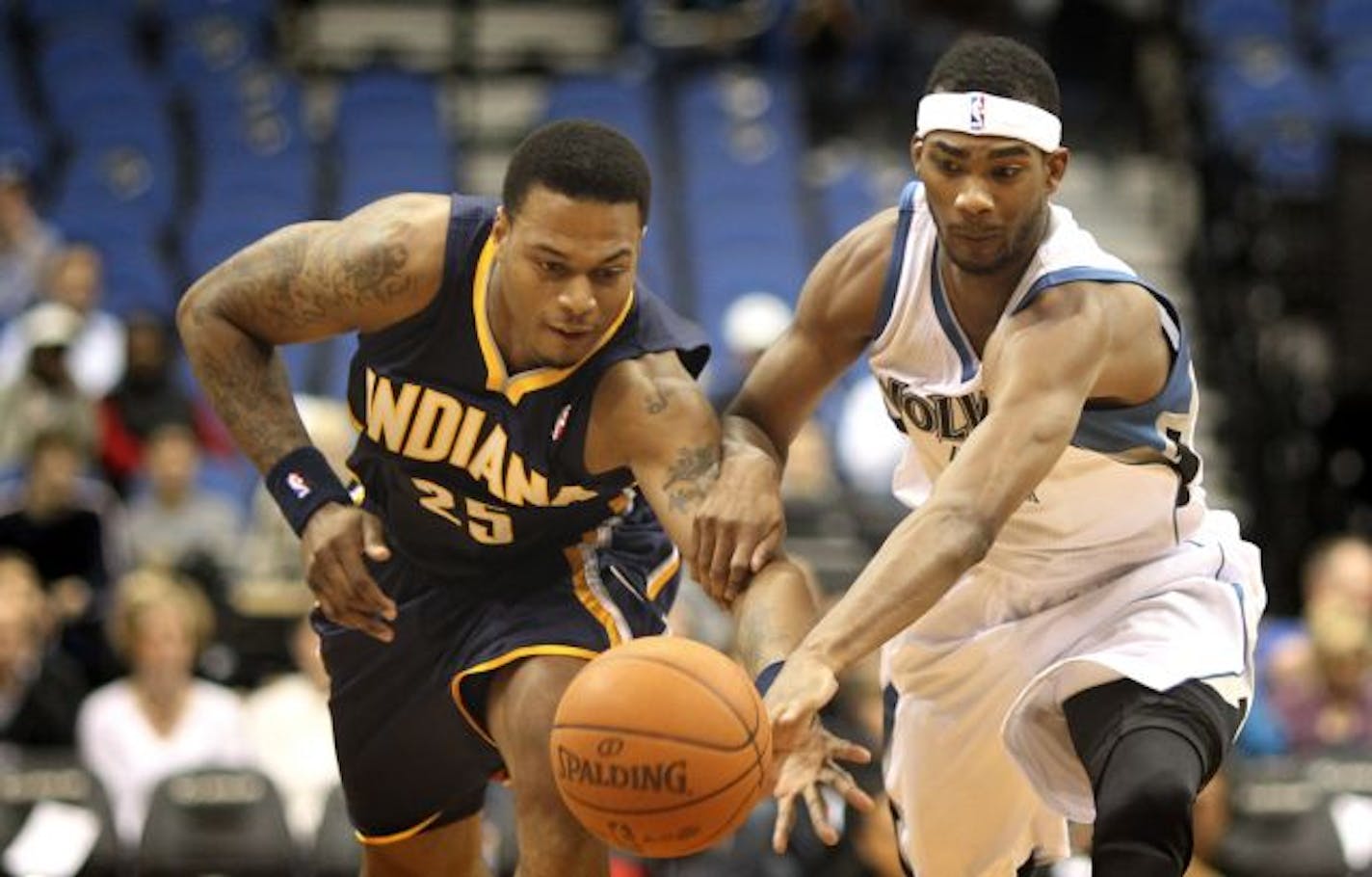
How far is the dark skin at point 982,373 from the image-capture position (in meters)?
5.07

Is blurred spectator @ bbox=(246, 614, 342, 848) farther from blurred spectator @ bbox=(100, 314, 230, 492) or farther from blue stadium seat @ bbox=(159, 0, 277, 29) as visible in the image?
blue stadium seat @ bbox=(159, 0, 277, 29)

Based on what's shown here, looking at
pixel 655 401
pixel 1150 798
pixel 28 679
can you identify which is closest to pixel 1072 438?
pixel 1150 798

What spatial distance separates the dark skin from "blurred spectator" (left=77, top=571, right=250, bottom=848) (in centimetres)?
400

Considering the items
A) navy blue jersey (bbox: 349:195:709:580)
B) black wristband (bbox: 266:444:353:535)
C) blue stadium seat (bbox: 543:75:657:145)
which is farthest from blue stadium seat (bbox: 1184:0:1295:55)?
black wristband (bbox: 266:444:353:535)

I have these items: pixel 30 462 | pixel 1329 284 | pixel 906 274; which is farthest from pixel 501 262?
pixel 1329 284

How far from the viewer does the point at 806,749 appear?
203 inches

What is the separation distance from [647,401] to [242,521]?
652cm

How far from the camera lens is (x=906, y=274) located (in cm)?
576

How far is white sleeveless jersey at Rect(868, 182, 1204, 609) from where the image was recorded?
5613 mm

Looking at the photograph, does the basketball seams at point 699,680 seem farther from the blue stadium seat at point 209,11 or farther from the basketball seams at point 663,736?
the blue stadium seat at point 209,11

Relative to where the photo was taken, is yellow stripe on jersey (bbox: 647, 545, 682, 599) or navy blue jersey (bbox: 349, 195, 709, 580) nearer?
navy blue jersey (bbox: 349, 195, 709, 580)

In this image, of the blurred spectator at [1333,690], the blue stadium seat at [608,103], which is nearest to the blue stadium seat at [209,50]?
the blue stadium seat at [608,103]

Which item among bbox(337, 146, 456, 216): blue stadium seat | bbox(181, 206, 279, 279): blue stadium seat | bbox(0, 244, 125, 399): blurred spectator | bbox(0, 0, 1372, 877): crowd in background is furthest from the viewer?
bbox(337, 146, 456, 216): blue stadium seat

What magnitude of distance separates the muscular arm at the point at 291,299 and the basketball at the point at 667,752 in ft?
4.12
